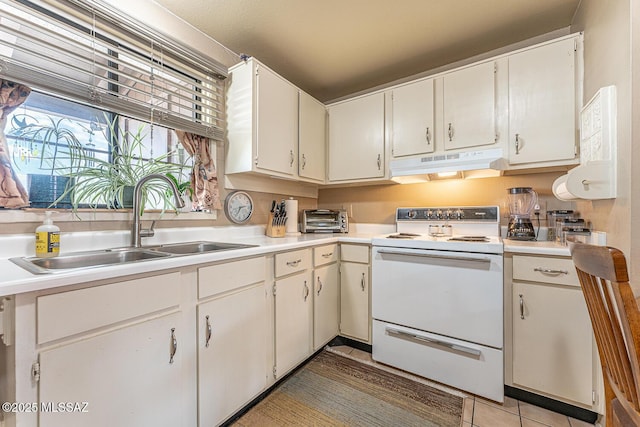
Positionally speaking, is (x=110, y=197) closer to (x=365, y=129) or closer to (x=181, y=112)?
(x=181, y=112)

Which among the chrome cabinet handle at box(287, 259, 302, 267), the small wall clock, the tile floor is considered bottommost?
the tile floor

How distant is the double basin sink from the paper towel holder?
6.03 feet

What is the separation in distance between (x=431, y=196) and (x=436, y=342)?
1.23 m

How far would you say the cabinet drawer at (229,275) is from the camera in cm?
124

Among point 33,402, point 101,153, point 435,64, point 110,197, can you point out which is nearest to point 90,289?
point 33,402

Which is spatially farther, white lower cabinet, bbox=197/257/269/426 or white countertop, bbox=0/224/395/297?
white lower cabinet, bbox=197/257/269/426

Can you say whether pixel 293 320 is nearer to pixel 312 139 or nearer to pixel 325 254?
pixel 325 254

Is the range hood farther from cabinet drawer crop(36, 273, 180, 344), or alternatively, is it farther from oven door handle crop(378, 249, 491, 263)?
cabinet drawer crop(36, 273, 180, 344)

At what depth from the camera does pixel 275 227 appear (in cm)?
229

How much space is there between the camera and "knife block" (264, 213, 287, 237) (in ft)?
7.52

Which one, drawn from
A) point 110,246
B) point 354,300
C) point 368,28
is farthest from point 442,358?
point 368,28

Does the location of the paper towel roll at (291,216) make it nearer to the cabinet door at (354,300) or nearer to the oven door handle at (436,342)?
the cabinet door at (354,300)

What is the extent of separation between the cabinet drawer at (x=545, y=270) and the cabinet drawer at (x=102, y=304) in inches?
70.7

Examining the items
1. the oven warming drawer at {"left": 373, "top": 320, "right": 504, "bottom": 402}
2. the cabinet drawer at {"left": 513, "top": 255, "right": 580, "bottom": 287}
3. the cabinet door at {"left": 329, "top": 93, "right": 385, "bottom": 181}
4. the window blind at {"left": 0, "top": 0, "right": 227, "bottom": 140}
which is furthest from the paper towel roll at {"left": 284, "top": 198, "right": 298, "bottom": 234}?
the cabinet drawer at {"left": 513, "top": 255, "right": 580, "bottom": 287}
